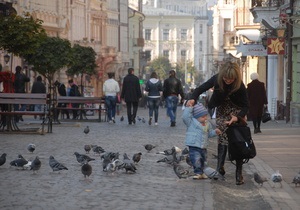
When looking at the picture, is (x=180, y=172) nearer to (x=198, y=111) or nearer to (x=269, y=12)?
(x=198, y=111)

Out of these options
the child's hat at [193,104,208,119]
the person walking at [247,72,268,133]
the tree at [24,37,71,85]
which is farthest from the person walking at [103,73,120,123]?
the child's hat at [193,104,208,119]

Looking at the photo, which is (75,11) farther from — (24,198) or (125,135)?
(24,198)

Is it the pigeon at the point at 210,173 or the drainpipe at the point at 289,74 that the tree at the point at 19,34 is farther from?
the drainpipe at the point at 289,74

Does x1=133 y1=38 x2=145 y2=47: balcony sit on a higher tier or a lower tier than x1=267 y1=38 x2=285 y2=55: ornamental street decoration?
higher

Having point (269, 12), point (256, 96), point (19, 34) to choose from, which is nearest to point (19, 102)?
point (19, 34)

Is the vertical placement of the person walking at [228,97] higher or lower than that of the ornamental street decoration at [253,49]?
lower

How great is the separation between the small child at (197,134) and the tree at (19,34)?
1250 cm

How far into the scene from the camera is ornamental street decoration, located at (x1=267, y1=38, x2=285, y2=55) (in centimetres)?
4272

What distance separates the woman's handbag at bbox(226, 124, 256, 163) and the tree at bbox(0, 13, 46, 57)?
13125 millimetres

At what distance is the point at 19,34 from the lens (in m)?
27.8

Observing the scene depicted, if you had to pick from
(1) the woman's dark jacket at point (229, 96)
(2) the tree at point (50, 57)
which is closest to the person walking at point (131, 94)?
(2) the tree at point (50, 57)

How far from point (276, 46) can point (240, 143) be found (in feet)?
91.3

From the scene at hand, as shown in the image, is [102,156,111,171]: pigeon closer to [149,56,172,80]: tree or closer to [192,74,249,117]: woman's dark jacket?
[192,74,249,117]: woman's dark jacket

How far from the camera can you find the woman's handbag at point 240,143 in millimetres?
15398
